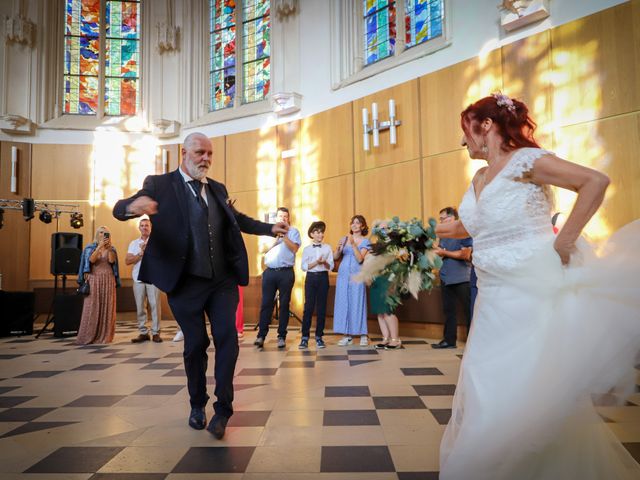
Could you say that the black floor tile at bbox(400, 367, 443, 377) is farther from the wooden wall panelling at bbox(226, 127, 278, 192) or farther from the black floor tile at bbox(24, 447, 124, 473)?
the wooden wall panelling at bbox(226, 127, 278, 192)

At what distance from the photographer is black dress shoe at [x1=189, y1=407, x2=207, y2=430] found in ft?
8.73

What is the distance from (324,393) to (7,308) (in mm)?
6387

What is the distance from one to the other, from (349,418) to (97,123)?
9.89 metres

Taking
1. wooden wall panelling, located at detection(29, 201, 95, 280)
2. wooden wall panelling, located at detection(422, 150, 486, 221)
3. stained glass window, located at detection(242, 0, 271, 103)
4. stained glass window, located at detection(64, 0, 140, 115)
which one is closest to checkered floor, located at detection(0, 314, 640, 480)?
wooden wall panelling, located at detection(422, 150, 486, 221)

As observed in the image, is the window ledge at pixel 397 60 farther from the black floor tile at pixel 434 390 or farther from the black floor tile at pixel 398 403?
the black floor tile at pixel 398 403

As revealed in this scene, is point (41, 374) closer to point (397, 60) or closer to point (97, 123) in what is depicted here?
point (397, 60)

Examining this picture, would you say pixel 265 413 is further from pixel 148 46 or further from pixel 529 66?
pixel 148 46

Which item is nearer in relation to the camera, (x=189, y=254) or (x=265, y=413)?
(x=189, y=254)

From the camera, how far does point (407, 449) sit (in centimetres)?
224

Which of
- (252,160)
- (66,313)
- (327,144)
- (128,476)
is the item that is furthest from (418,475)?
(252,160)

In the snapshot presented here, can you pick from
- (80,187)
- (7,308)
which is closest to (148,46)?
(80,187)

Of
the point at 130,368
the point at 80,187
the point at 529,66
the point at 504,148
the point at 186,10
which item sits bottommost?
the point at 130,368

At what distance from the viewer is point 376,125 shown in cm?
727

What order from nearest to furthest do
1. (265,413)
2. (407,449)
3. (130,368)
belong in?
(407,449), (265,413), (130,368)
